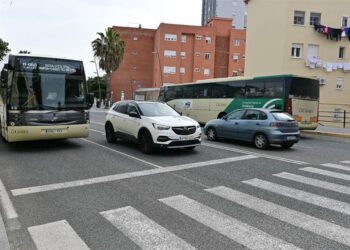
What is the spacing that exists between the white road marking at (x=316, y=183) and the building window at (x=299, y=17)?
27.3 metres

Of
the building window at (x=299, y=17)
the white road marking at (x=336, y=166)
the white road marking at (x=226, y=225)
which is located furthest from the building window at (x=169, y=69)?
the white road marking at (x=226, y=225)

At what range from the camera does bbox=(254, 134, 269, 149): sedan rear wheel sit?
12.1 meters

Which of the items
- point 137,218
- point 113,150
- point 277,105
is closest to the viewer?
point 137,218

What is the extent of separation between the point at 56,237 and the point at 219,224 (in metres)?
2.16

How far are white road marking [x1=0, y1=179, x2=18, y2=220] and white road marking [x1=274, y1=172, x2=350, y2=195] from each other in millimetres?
5527

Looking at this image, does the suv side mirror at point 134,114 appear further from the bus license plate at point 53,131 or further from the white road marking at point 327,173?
the white road marking at point 327,173

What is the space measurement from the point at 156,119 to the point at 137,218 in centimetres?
559

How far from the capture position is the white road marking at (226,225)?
4.17 m

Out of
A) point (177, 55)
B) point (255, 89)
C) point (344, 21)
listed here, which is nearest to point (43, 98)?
point (255, 89)

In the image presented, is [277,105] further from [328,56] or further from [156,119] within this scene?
[328,56]

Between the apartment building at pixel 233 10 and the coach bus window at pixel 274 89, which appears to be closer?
the coach bus window at pixel 274 89

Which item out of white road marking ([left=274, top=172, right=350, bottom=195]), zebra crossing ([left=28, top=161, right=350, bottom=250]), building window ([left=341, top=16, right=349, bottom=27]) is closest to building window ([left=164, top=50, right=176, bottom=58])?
building window ([left=341, top=16, right=349, bottom=27])

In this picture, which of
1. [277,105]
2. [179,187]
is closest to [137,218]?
[179,187]

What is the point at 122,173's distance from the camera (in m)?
7.93
